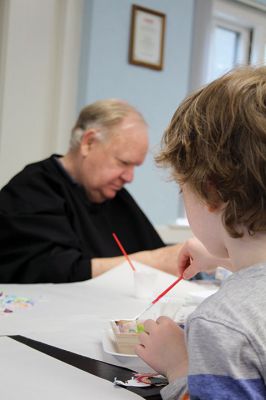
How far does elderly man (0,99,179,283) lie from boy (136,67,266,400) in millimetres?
937

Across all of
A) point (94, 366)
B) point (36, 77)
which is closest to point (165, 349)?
point (94, 366)

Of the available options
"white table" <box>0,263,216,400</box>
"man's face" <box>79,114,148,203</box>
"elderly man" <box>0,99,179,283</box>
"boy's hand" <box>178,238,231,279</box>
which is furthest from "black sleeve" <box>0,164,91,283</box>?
"boy's hand" <box>178,238,231,279</box>

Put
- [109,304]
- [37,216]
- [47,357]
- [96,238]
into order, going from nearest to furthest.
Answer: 1. [47,357]
2. [109,304]
3. [37,216]
4. [96,238]

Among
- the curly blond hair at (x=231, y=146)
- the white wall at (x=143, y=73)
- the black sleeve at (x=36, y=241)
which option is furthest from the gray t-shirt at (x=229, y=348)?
the white wall at (x=143, y=73)

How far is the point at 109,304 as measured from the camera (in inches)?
52.9

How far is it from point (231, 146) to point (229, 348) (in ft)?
0.81

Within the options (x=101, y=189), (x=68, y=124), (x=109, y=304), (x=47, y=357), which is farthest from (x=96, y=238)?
(x=47, y=357)

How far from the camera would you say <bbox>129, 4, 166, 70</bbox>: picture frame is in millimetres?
2691

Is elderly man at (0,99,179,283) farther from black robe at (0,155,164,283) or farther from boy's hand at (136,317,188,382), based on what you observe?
boy's hand at (136,317,188,382)

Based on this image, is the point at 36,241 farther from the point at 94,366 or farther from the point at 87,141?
the point at 94,366

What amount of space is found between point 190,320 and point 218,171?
188mm

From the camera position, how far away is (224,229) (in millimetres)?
738

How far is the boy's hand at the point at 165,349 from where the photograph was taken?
0.75 m

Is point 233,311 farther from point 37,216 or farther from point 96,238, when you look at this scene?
point 96,238
